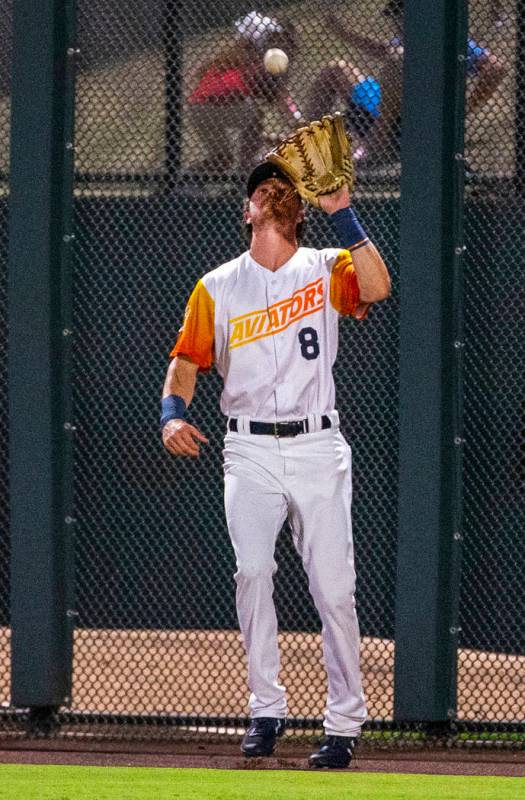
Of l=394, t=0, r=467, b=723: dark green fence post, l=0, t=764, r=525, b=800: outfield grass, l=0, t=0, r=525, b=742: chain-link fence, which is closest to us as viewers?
l=0, t=764, r=525, b=800: outfield grass

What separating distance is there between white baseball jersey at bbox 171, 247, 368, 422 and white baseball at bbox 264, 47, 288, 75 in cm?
110

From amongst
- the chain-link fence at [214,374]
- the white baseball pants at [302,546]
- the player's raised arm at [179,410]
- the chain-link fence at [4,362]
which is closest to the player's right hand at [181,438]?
the player's raised arm at [179,410]

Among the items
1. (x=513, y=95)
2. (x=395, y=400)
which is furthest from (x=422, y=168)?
(x=395, y=400)

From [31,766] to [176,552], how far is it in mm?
1073

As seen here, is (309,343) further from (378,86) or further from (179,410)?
(378,86)

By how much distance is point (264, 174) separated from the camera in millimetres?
4766

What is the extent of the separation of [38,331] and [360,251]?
1593 mm

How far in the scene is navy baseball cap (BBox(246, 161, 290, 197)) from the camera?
4.73m

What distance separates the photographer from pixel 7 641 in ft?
19.1

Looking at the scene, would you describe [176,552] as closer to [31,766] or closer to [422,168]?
[31,766]

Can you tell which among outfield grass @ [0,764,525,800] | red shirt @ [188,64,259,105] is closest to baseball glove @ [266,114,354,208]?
red shirt @ [188,64,259,105]

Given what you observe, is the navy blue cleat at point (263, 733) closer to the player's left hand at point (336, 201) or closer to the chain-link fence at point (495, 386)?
the chain-link fence at point (495, 386)

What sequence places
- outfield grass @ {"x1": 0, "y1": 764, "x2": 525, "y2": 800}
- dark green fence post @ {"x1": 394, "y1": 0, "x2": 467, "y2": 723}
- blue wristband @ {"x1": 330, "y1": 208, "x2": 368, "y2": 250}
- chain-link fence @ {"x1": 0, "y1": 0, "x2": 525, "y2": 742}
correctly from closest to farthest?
outfield grass @ {"x1": 0, "y1": 764, "x2": 525, "y2": 800} < blue wristband @ {"x1": 330, "y1": 208, "x2": 368, "y2": 250} < dark green fence post @ {"x1": 394, "y1": 0, "x2": 467, "y2": 723} < chain-link fence @ {"x1": 0, "y1": 0, "x2": 525, "y2": 742}

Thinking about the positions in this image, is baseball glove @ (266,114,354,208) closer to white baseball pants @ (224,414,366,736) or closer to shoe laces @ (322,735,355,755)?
white baseball pants @ (224,414,366,736)
